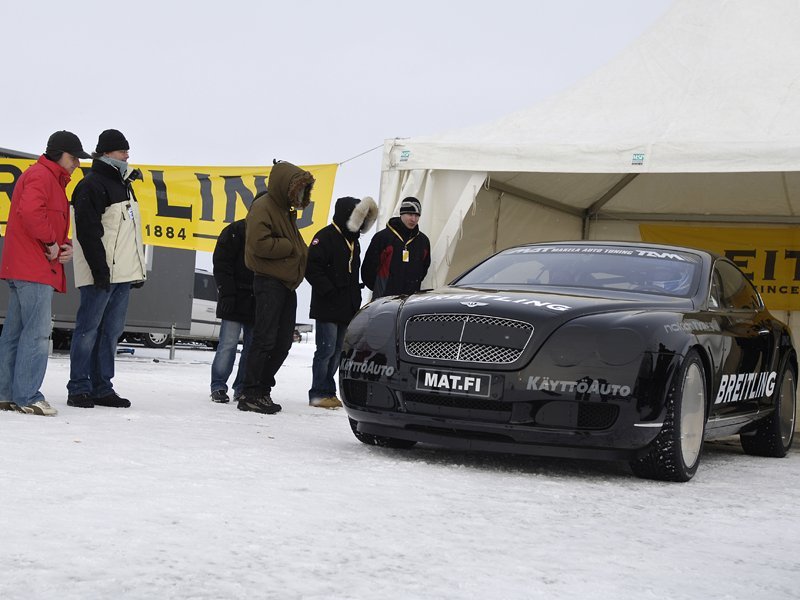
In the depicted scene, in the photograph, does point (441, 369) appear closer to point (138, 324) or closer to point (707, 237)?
point (707, 237)

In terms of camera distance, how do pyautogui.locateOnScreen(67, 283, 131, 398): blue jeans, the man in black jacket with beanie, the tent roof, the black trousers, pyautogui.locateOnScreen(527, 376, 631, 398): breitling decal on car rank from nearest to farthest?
pyautogui.locateOnScreen(527, 376, 631, 398): breitling decal on car
pyautogui.locateOnScreen(67, 283, 131, 398): blue jeans
the black trousers
the tent roof
the man in black jacket with beanie

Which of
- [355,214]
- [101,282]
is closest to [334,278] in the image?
[355,214]

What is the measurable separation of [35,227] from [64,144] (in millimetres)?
590

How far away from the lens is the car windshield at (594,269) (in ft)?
20.5

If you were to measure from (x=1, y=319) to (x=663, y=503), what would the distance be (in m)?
12.6

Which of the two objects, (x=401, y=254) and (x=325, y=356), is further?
(x=325, y=356)

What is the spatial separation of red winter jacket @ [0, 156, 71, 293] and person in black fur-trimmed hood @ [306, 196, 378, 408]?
2.69 meters

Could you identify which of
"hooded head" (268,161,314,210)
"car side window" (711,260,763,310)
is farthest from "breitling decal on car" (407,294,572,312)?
"hooded head" (268,161,314,210)

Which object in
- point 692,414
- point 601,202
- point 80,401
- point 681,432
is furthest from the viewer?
point 601,202


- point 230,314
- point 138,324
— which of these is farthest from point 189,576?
point 138,324

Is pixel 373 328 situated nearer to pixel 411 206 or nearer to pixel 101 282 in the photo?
pixel 101 282

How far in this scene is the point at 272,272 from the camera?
7742 millimetres

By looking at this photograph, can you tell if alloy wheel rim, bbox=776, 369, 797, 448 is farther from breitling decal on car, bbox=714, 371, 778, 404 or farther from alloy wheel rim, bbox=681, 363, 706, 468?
alloy wheel rim, bbox=681, 363, 706, 468

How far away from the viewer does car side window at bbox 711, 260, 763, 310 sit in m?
6.61
